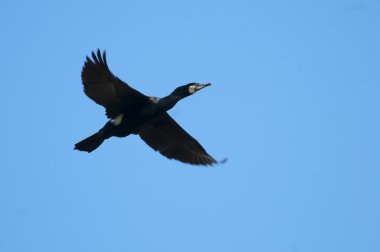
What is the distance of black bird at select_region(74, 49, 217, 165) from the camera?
52.9ft

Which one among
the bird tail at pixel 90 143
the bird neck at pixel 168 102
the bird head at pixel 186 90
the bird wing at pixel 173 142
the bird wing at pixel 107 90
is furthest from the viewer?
the bird wing at pixel 173 142

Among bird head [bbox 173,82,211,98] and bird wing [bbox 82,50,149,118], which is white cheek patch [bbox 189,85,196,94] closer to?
bird head [bbox 173,82,211,98]

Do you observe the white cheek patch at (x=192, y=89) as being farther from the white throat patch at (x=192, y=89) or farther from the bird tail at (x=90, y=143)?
the bird tail at (x=90, y=143)

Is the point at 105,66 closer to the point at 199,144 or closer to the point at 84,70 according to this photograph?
the point at 84,70

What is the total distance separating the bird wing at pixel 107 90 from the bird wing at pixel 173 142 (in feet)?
4.39

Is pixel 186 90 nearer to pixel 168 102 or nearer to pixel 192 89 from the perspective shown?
pixel 192 89

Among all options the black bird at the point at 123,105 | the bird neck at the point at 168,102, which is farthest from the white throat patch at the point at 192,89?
the bird neck at the point at 168,102

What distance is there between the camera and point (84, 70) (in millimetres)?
16047

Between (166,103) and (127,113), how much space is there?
0.82m

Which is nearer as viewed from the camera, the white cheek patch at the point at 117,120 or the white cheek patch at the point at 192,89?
the white cheek patch at the point at 117,120

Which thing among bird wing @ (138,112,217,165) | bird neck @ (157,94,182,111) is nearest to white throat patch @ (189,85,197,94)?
bird neck @ (157,94,182,111)

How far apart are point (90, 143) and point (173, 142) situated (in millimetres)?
2295

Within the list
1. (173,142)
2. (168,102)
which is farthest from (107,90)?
(173,142)

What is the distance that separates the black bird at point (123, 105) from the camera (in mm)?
16109
